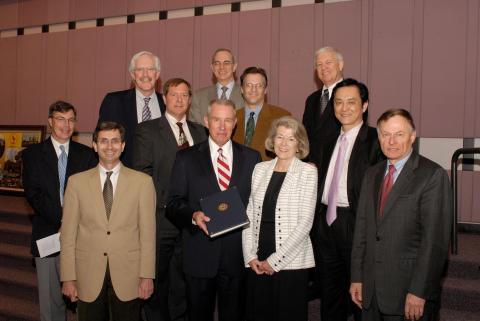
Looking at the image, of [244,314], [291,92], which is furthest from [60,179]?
[291,92]

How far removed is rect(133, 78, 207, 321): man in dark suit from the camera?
3006mm

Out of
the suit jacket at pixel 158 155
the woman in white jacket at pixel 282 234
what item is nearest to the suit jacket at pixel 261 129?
the suit jacket at pixel 158 155

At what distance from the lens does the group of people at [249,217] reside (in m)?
2.14

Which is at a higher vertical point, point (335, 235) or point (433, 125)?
point (433, 125)

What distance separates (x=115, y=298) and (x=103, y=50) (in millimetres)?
5000

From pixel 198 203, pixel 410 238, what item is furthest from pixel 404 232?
pixel 198 203

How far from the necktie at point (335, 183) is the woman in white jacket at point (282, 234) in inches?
7.2

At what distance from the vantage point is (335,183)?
263 cm

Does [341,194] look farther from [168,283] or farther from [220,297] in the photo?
[168,283]

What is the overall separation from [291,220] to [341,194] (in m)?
0.39

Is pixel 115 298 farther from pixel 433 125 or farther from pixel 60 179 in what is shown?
pixel 433 125

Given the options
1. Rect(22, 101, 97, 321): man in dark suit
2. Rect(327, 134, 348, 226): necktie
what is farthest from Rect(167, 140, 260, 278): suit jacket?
Rect(22, 101, 97, 321): man in dark suit

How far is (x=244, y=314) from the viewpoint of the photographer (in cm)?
261

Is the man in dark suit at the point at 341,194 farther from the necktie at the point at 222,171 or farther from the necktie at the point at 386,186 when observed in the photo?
the necktie at the point at 222,171
